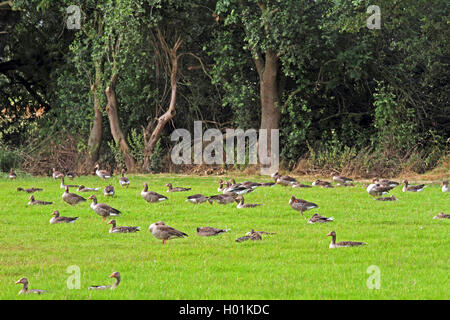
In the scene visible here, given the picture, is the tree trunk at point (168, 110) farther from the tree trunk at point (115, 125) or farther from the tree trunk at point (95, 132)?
the tree trunk at point (95, 132)

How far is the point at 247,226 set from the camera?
1788cm

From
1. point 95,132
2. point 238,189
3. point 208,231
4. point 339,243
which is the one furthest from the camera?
point 95,132

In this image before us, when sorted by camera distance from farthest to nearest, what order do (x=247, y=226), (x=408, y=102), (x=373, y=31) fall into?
(x=408, y=102), (x=373, y=31), (x=247, y=226)

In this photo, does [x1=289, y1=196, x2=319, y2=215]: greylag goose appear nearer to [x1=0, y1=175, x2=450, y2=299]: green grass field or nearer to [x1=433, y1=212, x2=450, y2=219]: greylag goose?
[x1=0, y1=175, x2=450, y2=299]: green grass field

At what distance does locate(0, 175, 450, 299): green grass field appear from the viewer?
11234 millimetres

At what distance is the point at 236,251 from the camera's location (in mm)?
14500

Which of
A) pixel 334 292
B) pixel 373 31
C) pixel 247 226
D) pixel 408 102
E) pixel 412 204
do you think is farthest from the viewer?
pixel 408 102

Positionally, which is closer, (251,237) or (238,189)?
(251,237)

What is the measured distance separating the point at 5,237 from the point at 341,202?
942cm

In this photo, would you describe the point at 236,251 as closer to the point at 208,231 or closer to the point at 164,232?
the point at 164,232

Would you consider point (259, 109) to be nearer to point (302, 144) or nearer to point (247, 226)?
point (302, 144)

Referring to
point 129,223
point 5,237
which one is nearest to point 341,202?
point 129,223

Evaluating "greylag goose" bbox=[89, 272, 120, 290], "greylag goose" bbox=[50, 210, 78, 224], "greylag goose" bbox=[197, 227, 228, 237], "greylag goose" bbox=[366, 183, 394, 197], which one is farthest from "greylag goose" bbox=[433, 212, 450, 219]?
"greylag goose" bbox=[89, 272, 120, 290]

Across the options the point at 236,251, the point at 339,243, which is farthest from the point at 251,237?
the point at 339,243
